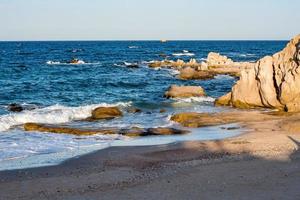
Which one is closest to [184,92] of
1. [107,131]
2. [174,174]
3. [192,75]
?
[107,131]

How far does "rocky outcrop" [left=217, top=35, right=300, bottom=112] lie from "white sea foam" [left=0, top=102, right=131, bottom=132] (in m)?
9.88

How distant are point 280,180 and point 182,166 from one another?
323 cm

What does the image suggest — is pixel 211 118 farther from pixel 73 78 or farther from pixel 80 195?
pixel 73 78

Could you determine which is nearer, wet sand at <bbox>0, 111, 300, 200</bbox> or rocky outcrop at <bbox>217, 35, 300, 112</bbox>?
wet sand at <bbox>0, 111, 300, 200</bbox>

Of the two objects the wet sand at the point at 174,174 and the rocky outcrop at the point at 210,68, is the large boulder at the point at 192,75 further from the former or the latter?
the wet sand at the point at 174,174

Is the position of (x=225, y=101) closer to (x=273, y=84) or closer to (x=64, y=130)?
(x=273, y=84)

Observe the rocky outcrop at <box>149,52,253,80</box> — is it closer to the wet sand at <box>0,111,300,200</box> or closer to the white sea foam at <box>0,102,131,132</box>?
the white sea foam at <box>0,102,131,132</box>

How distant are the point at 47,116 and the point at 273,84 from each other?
44.9ft

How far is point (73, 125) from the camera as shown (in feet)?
86.9

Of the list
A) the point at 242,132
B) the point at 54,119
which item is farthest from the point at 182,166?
the point at 54,119

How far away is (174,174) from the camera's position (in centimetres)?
1427

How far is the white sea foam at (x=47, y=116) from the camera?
26578mm

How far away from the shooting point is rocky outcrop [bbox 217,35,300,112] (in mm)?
29141

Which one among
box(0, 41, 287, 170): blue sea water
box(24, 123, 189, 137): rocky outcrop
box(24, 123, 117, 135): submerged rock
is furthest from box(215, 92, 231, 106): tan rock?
box(24, 123, 117, 135): submerged rock
